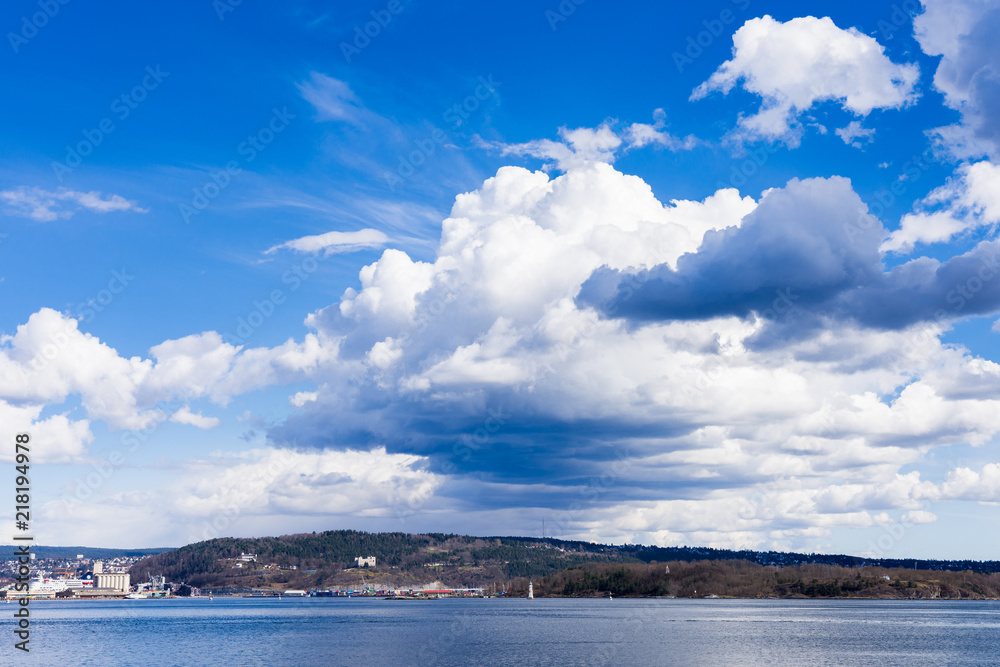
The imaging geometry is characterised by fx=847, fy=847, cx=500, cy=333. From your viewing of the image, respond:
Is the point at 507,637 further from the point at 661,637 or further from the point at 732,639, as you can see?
the point at 732,639

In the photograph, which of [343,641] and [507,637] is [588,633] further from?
[343,641]

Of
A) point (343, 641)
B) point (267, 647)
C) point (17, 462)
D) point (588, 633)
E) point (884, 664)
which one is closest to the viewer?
point (17, 462)

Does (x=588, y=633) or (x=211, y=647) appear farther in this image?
(x=588, y=633)

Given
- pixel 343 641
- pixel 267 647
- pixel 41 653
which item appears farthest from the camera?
pixel 343 641

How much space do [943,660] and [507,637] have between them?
80392 mm

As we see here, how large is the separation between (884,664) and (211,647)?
375ft

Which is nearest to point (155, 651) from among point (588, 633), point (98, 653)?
point (98, 653)

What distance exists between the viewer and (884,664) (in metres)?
118

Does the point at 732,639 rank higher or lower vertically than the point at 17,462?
lower

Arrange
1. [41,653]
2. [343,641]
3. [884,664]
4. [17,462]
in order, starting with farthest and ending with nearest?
[343,641], [41,653], [884,664], [17,462]

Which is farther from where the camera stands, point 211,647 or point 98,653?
point 211,647

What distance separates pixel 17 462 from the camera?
64125 mm

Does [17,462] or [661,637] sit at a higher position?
[17,462]

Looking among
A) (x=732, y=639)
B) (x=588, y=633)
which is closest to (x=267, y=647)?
(x=588, y=633)
